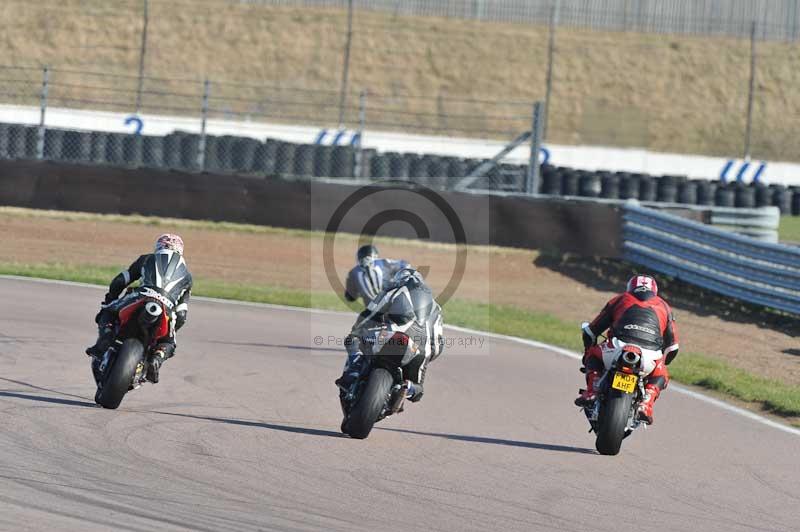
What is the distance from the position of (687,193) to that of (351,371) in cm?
1924

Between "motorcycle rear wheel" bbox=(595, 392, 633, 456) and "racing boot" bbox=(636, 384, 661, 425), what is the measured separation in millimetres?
332

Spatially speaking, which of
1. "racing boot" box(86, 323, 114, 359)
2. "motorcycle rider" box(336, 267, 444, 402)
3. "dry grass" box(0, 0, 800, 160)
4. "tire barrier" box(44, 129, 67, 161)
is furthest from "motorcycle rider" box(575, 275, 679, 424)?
"dry grass" box(0, 0, 800, 160)

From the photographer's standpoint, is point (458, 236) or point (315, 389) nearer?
point (315, 389)

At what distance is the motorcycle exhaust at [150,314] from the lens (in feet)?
30.9

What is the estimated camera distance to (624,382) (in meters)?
9.40

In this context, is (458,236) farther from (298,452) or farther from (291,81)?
(291,81)

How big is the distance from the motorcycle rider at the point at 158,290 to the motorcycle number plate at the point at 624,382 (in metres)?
3.32

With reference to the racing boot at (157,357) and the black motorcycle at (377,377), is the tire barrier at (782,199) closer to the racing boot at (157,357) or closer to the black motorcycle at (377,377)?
the black motorcycle at (377,377)

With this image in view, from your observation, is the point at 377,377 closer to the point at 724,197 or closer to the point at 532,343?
the point at 532,343

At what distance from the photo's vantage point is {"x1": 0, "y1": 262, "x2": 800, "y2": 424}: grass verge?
1373cm

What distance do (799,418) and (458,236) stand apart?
12137 mm

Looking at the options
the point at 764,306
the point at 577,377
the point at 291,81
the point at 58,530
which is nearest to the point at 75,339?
A: the point at 577,377

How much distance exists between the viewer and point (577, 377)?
13453 mm

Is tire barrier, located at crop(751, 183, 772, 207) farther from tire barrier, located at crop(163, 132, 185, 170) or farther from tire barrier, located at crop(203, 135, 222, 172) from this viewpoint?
tire barrier, located at crop(163, 132, 185, 170)
